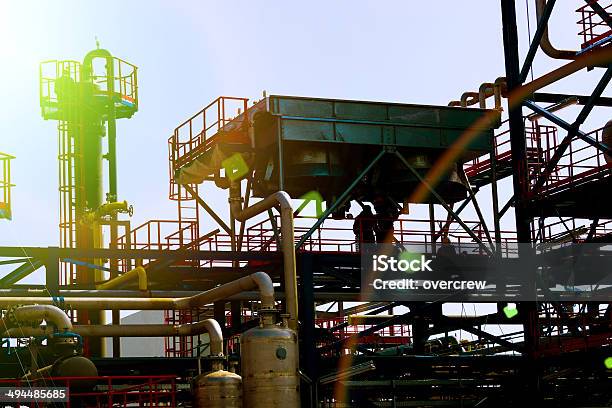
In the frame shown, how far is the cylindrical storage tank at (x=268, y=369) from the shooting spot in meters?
30.2

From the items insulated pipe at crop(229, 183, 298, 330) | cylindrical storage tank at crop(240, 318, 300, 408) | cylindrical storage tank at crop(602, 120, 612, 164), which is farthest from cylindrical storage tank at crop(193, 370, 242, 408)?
cylindrical storage tank at crop(602, 120, 612, 164)

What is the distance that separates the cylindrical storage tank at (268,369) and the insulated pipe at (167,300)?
4.60 ft

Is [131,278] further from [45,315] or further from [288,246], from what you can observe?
[45,315]

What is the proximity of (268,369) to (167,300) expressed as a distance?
6.45 metres

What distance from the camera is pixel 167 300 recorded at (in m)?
35.7

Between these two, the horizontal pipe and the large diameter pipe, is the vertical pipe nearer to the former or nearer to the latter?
the horizontal pipe

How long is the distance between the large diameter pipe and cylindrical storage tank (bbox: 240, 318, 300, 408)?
1.54 m

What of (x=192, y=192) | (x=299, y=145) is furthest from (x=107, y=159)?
(x=299, y=145)

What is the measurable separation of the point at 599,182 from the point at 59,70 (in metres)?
24.0

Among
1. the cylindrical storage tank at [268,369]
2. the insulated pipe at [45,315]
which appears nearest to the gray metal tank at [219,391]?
the cylindrical storage tank at [268,369]

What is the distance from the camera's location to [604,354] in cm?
3484

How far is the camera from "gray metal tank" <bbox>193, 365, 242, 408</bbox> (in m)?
30.3

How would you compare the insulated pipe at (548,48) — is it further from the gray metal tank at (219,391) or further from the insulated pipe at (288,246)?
the gray metal tank at (219,391)

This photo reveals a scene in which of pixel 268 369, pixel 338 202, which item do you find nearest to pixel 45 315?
pixel 268 369
